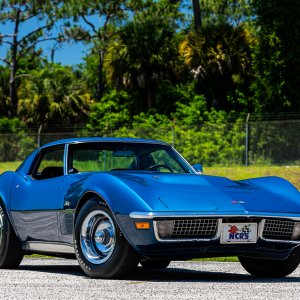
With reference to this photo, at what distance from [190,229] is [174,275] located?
4.35 feet

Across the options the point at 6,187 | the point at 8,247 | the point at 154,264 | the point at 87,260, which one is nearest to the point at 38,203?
the point at 8,247

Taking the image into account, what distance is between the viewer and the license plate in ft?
26.8

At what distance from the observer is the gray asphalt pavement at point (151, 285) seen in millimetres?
7078

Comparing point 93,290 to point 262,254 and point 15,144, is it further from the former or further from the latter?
point 15,144

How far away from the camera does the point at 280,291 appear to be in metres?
7.47

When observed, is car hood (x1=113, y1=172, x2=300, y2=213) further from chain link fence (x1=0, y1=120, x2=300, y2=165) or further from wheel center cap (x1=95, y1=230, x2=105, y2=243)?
chain link fence (x1=0, y1=120, x2=300, y2=165)

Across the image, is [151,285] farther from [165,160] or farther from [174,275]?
[165,160]

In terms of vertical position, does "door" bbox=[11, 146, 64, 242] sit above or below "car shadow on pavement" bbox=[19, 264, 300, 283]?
above

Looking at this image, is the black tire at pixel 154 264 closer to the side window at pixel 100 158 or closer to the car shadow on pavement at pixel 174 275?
the car shadow on pavement at pixel 174 275

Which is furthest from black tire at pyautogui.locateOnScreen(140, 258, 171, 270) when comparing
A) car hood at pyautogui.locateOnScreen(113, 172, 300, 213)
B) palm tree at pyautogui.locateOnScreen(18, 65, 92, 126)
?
palm tree at pyautogui.locateOnScreen(18, 65, 92, 126)

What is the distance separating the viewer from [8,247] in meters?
9.96

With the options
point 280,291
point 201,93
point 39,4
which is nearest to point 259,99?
point 201,93

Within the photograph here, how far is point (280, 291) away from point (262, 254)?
3.23 feet

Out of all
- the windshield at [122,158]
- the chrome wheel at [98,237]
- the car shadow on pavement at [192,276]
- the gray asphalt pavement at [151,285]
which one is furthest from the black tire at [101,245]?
the windshield at [122,158]
